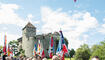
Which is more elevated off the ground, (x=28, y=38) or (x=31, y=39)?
(x=28, y=38)

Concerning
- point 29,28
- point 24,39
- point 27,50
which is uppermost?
point 29,28

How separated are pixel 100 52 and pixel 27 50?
2921 centimetres

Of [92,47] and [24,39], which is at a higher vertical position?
[24,39]

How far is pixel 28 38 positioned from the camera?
7400 cm

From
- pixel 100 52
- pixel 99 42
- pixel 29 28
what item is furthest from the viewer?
pixel 29 28

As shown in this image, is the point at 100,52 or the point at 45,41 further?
the point at 45,41

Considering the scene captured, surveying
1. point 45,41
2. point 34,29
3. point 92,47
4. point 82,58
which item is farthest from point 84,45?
point 34,29

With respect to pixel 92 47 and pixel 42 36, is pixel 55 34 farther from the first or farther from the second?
Result: pixel 92 47

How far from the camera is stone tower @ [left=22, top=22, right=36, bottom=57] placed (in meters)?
72.4

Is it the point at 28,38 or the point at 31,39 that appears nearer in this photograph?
the point at 31,39

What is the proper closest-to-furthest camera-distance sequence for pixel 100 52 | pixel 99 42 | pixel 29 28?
pixel 100 52 → pixel 99 42 → pixel 29 28

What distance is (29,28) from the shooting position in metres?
77.0

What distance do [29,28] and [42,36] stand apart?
745 cm

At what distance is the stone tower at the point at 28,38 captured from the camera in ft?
238
